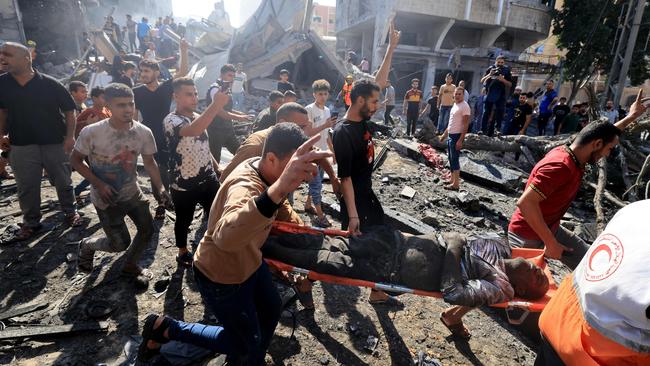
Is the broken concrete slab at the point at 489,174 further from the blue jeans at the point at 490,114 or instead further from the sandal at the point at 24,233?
the sandal at the point at 24,233

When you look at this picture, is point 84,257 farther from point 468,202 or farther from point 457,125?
point 457,125

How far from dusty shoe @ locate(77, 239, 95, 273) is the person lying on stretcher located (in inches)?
71.8

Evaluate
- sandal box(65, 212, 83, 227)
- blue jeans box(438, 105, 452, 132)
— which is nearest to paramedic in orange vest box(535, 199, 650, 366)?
sandal box(65, 212, 83, 227)

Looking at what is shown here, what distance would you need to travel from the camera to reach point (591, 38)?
17.3 metres

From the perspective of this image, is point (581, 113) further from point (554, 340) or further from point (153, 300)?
point (153, 300)

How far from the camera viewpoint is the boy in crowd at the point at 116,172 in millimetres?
2945

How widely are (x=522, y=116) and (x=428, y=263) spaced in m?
10.0

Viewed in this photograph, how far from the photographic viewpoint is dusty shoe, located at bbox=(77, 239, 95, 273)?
3.21 m

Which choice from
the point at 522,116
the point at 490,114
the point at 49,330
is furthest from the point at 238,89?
the point at 49,330

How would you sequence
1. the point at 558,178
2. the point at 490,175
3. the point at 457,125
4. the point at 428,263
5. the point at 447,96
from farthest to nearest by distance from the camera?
the point at 447,96, the point at 490,175, the point at 457,125, the point at 428,263, the point at 558,178

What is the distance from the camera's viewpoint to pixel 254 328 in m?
2.01

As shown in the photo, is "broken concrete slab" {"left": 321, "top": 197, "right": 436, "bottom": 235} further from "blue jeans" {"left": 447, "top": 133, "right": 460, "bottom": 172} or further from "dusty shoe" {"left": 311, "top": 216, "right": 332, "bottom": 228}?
"blue jeans" {"left": 447, "top": 133, "right": 460, "bottom": 172}

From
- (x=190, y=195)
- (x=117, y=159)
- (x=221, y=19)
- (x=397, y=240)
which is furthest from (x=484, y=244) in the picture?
(x=221, y=19)

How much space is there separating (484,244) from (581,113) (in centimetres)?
1155
